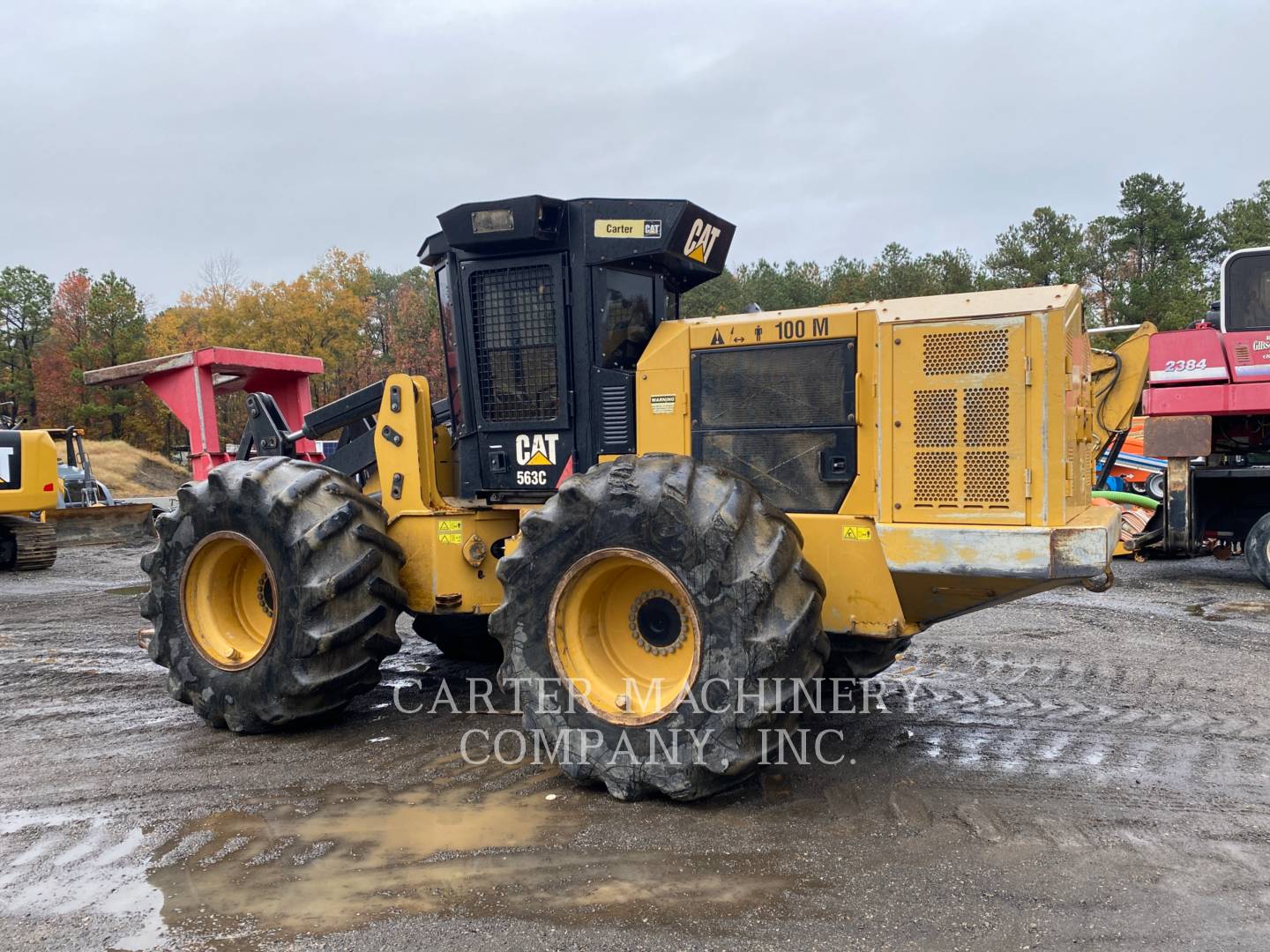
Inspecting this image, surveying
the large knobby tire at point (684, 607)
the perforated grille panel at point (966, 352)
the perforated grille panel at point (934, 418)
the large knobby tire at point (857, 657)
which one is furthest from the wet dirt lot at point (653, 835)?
the perforated grille panel at point (966, 352)

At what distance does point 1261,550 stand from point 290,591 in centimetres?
1029

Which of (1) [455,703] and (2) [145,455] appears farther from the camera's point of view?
(2) [145,455]

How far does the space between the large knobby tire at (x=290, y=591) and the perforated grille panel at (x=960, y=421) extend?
9.31 ft

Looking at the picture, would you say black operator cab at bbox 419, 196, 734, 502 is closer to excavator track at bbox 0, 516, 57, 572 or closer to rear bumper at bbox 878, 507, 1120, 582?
rear bumper at bbox 878, 507, 1120, 582

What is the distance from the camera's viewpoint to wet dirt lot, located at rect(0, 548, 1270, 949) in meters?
3.38

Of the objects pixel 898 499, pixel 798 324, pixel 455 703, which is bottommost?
pixel 455 703

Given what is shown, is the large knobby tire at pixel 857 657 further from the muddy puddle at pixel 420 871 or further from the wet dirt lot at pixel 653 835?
the muddy puddle at pixel 420 871

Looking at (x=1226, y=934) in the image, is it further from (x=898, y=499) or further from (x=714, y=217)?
(x=714, y=217)

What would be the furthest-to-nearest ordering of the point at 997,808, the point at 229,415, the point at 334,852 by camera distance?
the point at 229,415 < the point at 997,808 < the point at 334,852

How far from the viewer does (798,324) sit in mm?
4887

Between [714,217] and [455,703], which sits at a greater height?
[714,217]

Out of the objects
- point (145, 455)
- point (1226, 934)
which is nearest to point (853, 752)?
point (1226, 934)

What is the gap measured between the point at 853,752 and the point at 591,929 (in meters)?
2.25

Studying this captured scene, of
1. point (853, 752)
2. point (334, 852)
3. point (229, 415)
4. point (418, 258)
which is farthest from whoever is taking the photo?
point (229, 415)
